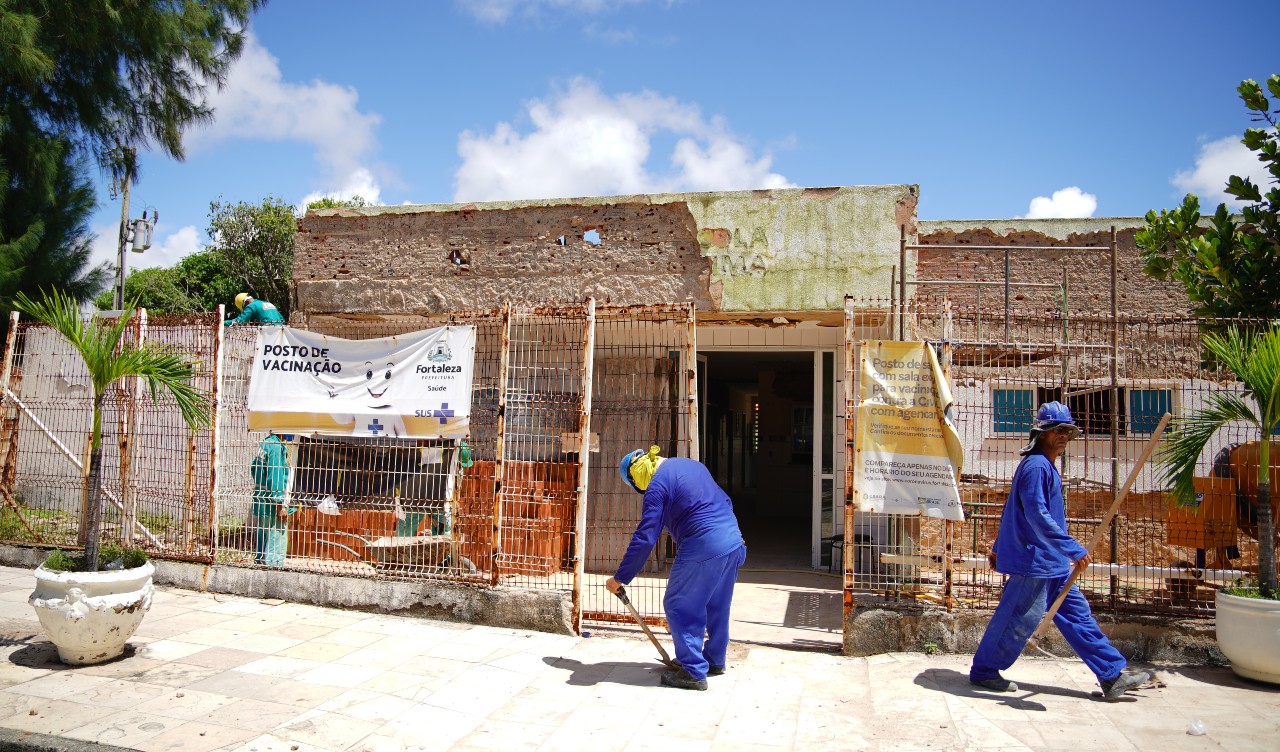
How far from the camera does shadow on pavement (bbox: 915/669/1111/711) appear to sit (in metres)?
5.26

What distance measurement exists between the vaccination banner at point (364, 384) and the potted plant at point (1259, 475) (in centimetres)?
552

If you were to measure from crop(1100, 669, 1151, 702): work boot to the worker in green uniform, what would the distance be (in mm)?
6626

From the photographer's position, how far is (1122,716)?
500cm

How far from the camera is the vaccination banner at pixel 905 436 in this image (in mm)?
6098

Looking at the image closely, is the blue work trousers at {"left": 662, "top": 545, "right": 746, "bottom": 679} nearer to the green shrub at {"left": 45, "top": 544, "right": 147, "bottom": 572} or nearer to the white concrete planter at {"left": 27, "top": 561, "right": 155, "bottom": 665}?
the white concrete planter at {"left": 27, "top": 561, "right": 155, "bottom": 665}

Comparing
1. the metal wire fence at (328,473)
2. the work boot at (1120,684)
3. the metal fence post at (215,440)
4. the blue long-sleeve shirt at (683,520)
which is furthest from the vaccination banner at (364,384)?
the work boot at (1120,684)

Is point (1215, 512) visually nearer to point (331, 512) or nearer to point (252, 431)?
point (331, 512)

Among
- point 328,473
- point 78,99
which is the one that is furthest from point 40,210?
point 328,473

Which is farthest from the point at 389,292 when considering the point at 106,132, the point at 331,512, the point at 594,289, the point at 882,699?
the point at 106,132

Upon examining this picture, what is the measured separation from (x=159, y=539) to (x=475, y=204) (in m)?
5.00

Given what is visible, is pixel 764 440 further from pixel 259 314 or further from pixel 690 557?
pixel 690 557

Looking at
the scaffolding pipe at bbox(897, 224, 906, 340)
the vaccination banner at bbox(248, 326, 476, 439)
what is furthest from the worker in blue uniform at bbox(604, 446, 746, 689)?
the scaffolding pipe at bbox(897, 224, 906, 340)

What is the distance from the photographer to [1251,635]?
17.9 feet

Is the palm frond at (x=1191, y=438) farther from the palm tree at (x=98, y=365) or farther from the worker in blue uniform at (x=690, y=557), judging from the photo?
the palm tree at (x=98, y=365)
